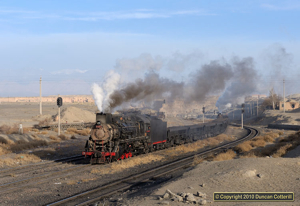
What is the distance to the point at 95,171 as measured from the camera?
1900cm

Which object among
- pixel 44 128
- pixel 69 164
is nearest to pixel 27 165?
pixel 69 164

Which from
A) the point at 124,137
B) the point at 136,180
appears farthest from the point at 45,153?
the point at 136,180

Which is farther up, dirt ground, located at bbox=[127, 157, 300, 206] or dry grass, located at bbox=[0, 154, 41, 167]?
dirt ground, located at bbox=[127, 157, 300, 206]

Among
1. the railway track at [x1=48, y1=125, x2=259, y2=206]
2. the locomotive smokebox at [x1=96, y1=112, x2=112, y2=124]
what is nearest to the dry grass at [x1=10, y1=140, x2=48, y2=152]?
the locomotive smokebox at [x1=96, y1=112, x2=112, y2=124]

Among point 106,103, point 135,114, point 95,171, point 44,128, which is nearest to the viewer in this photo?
point 95,171

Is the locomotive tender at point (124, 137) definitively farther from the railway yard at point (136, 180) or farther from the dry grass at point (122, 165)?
the railway yard at point (136, 180)

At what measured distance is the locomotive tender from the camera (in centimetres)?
2089

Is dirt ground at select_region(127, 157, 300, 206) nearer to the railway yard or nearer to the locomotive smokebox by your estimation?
the railway yard

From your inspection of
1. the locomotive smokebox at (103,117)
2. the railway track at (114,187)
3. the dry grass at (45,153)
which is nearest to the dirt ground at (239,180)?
the railway track at (114,187)

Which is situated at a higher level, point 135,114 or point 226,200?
point 135,114

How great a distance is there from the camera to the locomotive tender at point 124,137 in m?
20.9

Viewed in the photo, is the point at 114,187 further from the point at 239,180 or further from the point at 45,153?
the point at 45,153

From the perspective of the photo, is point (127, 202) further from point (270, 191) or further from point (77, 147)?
point (77, 147)

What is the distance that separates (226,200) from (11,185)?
10.5 metres
